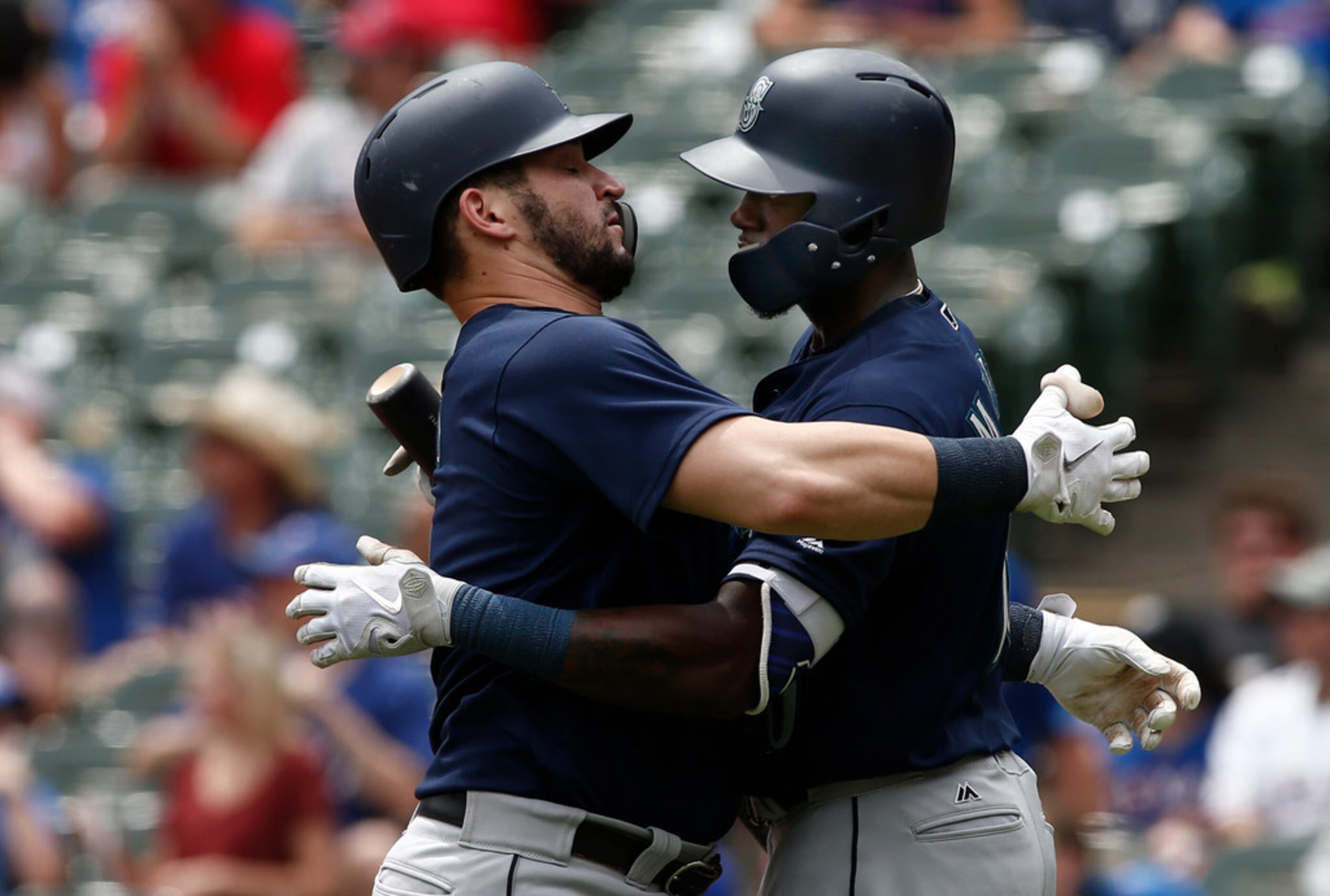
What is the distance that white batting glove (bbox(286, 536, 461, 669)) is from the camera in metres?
2.70

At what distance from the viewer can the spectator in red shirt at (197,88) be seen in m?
8.74

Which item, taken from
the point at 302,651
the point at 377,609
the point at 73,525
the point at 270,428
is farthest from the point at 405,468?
the point at 73,525

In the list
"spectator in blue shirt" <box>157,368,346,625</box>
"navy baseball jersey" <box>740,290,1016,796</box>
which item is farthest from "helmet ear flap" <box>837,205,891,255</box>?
"spectator in blue shirt" <box>157,368,346,625</box>

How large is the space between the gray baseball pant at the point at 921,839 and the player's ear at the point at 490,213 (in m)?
0.92

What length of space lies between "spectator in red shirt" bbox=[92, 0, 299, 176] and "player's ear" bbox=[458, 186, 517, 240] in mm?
6078

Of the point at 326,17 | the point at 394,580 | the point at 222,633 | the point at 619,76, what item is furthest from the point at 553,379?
the point at 326,17

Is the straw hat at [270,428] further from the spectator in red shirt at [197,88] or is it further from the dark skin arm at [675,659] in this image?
the dark skin arm at [675,659]

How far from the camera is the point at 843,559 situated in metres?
2.76

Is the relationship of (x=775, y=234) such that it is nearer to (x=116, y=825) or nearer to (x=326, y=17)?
(x=116, y=825)

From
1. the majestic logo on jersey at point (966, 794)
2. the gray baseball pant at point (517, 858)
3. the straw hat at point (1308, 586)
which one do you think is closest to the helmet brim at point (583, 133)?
the gray baseball pant at point (517, 858)

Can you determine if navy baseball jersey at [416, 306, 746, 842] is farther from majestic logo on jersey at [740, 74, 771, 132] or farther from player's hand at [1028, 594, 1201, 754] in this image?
player's hand at [1028, 594, 1201, 754]

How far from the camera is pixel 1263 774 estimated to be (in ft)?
17.8

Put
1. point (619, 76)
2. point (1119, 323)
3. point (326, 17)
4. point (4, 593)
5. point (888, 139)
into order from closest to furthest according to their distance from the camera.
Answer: point (888, 139)
point (4, 593)
point (1119, 323)
point (619, 76)
point (326, 17)

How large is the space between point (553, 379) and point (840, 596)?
48 centimetres
